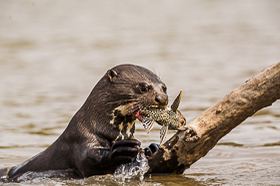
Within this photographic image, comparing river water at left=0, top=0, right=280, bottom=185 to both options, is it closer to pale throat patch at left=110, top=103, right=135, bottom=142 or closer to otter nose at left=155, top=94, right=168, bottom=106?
pale throat patch at left=110, top=103, right=135, bottom=142

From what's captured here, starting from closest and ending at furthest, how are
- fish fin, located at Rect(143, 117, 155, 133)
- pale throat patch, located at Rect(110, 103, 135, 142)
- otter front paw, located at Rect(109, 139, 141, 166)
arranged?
otter front paw, located at Rect(109, 139, 141, 166) → fish fin, located at Rect(143, 117, 155, 133) → pale throat patch, located at Rect(110, 103, 135, 142)

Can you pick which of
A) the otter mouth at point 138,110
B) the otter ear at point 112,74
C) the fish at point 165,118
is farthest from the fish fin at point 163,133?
the otter ear at point 112,74

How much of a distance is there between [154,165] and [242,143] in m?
2.86

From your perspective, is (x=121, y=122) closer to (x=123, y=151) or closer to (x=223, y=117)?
(x=123, y=151)

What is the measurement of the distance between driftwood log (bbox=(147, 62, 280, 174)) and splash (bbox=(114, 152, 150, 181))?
122 millimetres

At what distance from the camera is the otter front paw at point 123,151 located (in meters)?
4.81

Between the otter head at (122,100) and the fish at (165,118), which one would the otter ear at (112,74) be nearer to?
the otter head at (122,100)

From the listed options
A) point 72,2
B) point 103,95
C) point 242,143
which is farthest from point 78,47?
point 103,95

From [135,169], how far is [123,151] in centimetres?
46

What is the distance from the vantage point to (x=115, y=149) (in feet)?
15.8

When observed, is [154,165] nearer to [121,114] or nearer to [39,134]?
[121,114]

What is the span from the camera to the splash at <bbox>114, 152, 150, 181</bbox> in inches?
200

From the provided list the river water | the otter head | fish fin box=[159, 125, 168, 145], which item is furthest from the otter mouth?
the river water

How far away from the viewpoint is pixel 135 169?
17.1 ft
